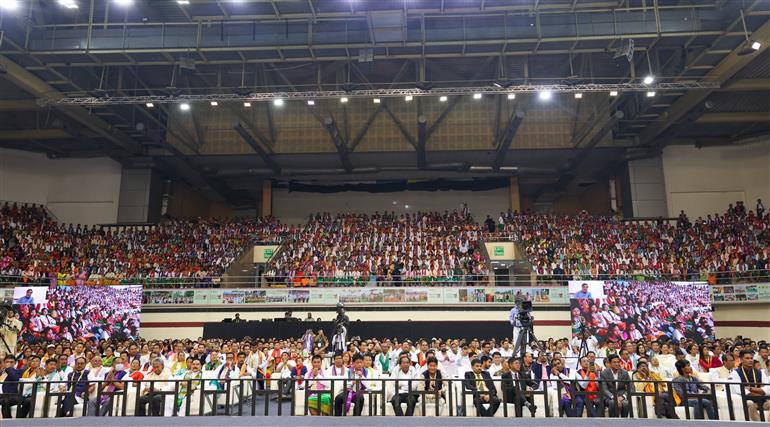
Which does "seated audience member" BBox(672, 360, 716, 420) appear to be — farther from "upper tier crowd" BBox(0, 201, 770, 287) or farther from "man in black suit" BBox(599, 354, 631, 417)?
"upper tier crowd" BBox(0, 201, 770, 287)

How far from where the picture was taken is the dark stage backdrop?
69.6 ft

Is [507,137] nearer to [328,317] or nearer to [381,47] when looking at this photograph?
[381,47]

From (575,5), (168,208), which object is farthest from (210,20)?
(168,208)

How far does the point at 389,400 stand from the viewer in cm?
955

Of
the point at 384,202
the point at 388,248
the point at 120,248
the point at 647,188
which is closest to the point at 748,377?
the point at 388,248

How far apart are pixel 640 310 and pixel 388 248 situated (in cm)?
1359

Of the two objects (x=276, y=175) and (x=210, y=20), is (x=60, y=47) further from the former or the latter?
(x=276, y=175)

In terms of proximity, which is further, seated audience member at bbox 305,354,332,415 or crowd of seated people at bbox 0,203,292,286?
crowd of seated people at bbox 0,203,292,286

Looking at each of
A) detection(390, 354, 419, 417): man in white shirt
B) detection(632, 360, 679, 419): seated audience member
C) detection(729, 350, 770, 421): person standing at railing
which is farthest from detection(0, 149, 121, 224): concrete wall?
detection(729, 350, 770, 421): person standing at railing

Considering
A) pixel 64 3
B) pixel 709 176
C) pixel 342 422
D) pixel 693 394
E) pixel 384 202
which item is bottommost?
pixel 342 422

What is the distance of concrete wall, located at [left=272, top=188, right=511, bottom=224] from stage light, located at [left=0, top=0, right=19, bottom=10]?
2161 centimetres

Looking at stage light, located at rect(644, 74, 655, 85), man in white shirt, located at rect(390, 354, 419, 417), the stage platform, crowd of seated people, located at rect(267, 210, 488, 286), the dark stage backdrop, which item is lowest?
the stage platform

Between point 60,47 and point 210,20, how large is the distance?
591cm

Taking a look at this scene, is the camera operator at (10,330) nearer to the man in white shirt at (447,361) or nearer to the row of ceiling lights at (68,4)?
the row of ceiling lights at (68,4)
